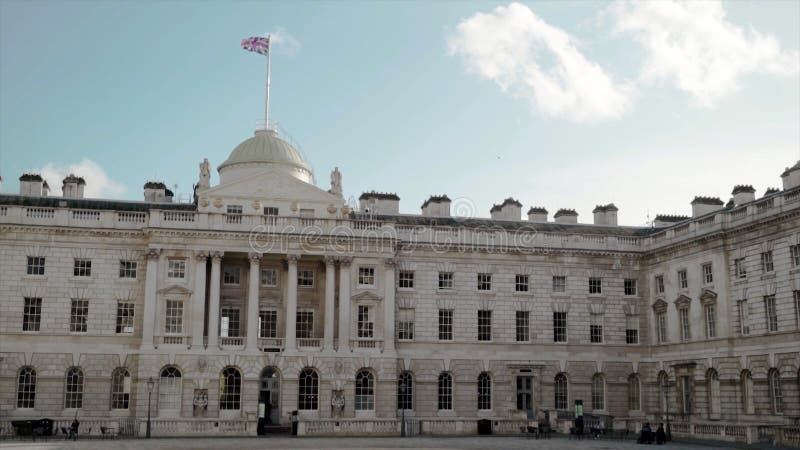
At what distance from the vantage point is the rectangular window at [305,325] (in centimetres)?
5341

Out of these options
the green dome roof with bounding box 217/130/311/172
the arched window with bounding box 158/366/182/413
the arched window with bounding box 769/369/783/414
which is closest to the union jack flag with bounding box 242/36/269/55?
the green dome roof with bounding box 217/130/311/172

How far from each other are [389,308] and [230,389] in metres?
9.62

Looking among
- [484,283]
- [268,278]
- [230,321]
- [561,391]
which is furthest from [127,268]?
[561,391]

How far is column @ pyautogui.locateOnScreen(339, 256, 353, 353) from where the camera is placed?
51562mm

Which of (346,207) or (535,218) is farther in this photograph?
(535,218)

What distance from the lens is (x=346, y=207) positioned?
2122 inches

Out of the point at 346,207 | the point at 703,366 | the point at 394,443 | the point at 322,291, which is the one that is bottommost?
the point at 394,443

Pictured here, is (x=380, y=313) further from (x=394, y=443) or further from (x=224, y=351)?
(x=394, y=443)

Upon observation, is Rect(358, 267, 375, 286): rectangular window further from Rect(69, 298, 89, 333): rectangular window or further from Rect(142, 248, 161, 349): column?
Rect(69, 298, 89, 333): rectangular window

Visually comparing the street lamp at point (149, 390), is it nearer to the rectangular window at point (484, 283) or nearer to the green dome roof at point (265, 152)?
the green dome roof at point (265, 152)

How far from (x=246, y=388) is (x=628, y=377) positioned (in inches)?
872

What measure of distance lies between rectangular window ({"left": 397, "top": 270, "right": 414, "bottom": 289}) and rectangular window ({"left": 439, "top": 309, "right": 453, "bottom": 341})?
7.62 feet

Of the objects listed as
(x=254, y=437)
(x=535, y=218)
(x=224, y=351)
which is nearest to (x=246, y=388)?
(x=224, y=351)

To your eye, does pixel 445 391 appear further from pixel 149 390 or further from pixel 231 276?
pixel 149 390
